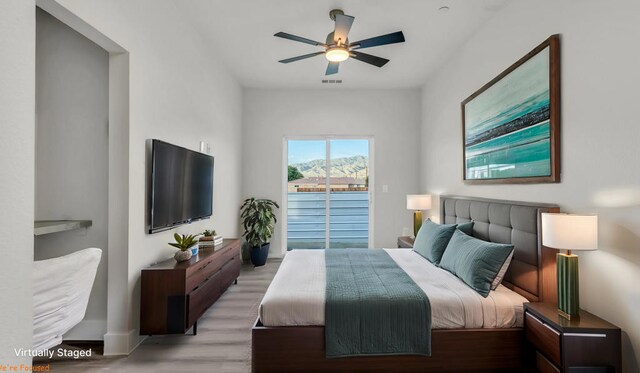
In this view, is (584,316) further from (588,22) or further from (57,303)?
(57,303)

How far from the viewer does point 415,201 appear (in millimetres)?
4273

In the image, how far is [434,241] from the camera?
9.69 ft

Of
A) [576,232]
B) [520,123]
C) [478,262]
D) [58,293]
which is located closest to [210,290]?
[58,293]

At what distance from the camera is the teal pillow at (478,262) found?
211 cm

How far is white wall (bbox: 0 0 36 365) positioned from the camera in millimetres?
794

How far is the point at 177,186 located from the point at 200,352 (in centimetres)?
142

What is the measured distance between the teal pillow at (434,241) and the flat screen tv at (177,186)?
2417 mm

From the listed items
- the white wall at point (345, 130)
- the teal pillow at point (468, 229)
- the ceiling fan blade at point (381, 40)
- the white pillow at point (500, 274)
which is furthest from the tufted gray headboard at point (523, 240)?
the white wall at point (345, 130)

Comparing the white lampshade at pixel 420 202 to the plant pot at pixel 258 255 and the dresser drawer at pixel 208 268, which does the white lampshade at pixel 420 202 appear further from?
the dresser drawer at pixel 208 268

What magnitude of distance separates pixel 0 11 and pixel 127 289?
194cm

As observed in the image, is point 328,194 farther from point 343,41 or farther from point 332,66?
point 343,41

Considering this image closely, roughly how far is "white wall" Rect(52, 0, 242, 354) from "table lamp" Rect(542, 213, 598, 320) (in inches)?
109

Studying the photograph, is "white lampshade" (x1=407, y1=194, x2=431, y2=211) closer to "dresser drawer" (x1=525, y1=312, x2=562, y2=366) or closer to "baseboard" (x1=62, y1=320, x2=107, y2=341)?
"dresser drawer" (x1=525, y1=312, x2=562, y2=366)

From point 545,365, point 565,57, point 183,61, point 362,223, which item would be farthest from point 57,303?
point 362,223
